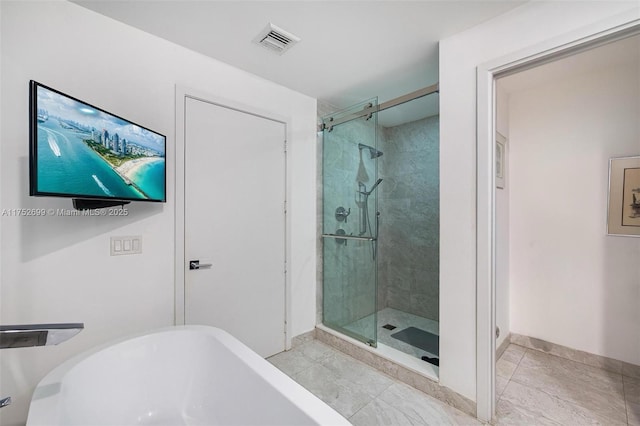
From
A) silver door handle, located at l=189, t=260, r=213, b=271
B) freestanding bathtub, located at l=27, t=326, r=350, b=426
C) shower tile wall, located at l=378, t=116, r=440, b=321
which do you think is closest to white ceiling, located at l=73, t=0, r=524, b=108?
shower tile wall, located at l=378, t=116, r=440, b=321

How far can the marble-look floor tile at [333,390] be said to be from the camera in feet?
6.11

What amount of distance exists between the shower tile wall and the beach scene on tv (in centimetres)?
259

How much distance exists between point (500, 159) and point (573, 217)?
0.78m

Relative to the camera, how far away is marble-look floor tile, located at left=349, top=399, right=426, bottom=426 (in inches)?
67.1

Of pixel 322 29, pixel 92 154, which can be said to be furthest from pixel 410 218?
pixel 92 154

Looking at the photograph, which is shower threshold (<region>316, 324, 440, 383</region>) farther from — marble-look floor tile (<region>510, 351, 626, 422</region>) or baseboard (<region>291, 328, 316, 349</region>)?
marble-look floor tile (<region>510, 351, 626, 422</region>)

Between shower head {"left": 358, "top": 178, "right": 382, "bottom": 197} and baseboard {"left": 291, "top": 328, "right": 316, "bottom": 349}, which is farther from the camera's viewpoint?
baseboard {"left": 291, "top": 328, "right": 316, "bottom": 349}

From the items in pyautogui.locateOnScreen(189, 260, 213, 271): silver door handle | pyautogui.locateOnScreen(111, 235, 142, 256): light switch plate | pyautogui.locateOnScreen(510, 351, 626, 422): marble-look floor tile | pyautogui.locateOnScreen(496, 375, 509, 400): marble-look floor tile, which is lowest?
pyautogui.locateOnScreen(496, 375, 509, 400): marble-look floor tile

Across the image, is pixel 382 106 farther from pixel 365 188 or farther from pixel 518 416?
pixel 518 416

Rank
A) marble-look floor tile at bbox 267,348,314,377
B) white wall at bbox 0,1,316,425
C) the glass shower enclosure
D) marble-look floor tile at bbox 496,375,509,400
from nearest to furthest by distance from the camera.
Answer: white wall at bbox 0,1,316,425, marble-look floor tile at bbox 496,375,509,400, marble-look floor tile at bbox 267,348,314,377, the glass shower enclosure

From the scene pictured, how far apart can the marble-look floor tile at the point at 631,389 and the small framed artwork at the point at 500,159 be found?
168 cm

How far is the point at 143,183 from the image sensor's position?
1665mm

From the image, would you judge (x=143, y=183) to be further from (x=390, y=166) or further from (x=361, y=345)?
(x=390, y=166)

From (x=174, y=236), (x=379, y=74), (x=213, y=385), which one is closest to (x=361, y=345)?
(x=213, y=385)
